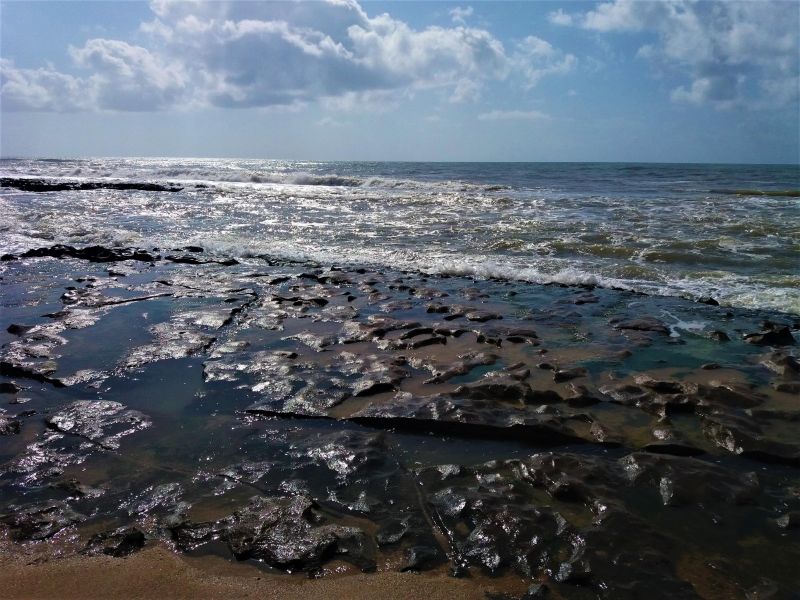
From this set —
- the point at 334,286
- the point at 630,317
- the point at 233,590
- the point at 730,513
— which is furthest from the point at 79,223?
the point at 730,513

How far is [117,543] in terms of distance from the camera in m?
2.85

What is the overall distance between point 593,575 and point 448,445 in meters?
1.43

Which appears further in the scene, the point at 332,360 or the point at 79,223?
the point at 79,223

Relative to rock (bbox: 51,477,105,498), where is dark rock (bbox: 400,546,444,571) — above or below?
above

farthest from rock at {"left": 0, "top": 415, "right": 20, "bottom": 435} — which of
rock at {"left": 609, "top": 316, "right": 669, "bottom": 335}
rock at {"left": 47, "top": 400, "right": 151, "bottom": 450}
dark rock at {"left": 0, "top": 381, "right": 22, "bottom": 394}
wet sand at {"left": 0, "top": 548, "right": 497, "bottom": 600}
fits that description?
rock at {"left": 609, "top": 316, "right": 669, "bottom": 335}

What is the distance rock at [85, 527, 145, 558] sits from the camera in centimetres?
281

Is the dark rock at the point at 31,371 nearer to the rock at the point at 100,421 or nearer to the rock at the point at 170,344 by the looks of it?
the rock at the point at 170,344

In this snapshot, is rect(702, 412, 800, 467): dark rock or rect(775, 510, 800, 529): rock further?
rect(702, 412, 800, 467): dark rock

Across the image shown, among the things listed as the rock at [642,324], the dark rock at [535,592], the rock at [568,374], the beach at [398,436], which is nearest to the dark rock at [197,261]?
the beach at [398,436]

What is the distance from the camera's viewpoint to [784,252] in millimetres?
11492

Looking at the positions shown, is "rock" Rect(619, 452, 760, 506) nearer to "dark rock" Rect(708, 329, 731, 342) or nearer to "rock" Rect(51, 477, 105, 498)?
"dark rock" Rect(708, 329, 731, 342)

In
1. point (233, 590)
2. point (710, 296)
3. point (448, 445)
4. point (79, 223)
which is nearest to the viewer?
point (233, 590)

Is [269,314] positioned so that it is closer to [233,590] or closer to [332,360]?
[332,360]

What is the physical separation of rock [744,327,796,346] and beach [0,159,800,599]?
0.03 metres
